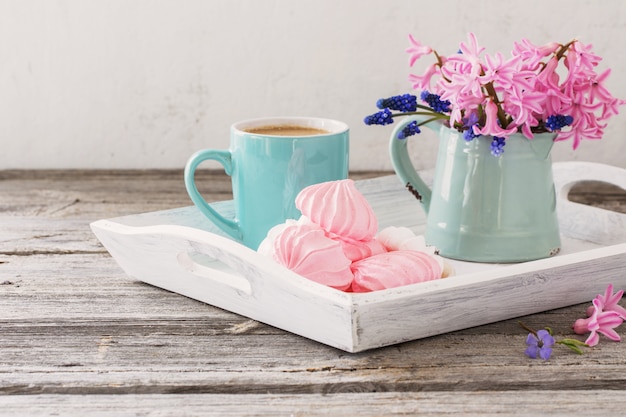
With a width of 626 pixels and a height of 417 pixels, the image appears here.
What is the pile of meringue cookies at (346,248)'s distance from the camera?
65cm

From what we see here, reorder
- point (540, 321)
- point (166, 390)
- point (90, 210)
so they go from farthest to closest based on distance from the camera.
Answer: point (90, 210), point (540, 321), point (166, 390)

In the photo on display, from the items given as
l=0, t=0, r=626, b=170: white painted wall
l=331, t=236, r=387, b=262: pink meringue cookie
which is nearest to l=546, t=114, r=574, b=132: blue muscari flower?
l=331, t=236, r=387, b=262: pink meringue cookie

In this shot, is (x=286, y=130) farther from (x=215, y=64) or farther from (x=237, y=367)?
(x=215, y=64)

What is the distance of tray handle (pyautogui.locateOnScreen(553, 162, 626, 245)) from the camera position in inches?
36.1

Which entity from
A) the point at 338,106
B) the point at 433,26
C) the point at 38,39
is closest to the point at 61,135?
the point at 38,39

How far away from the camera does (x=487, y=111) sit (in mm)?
760

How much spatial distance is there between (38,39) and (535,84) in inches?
42.5

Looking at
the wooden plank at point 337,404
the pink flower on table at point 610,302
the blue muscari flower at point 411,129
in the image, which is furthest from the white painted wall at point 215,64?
the wooden plank at point 337,404

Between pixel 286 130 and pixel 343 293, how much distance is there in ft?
1.19

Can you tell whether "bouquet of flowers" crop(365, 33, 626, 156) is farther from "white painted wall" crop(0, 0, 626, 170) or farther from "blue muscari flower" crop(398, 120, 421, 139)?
"white painted wall" crop(0, 0, 626, 170)

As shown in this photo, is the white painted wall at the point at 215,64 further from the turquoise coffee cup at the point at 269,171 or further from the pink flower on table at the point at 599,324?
the pink flower on table at the point at 599,324

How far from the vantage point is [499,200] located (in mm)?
805

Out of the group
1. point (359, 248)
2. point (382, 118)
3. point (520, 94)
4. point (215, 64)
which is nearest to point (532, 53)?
point (520, 94)

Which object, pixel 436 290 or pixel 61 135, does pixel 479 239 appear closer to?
pixel 436 290
